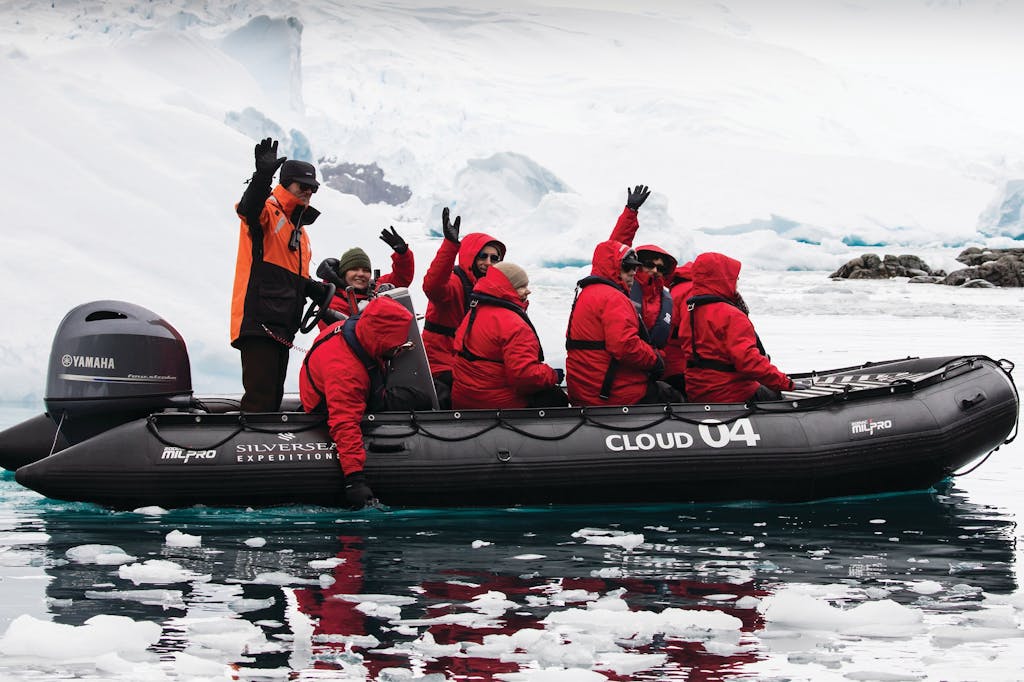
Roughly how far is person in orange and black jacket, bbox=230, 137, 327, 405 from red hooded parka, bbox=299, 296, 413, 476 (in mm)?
293

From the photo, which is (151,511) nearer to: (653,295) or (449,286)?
(449,286)

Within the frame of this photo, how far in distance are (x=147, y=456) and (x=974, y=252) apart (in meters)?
32.8

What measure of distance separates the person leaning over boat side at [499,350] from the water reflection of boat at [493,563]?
58cm

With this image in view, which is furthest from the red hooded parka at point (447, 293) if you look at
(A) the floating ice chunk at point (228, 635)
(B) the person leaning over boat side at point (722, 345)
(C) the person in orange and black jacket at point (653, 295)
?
(A) the floating ice chunk at point (228, 635)

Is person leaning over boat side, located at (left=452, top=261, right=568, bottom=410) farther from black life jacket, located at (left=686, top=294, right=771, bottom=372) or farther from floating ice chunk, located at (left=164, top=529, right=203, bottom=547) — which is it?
floating ice chunk, located at (left=164, top=529, right=203, bottom=547)

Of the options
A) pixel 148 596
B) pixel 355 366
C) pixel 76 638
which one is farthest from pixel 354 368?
pixel 76 638

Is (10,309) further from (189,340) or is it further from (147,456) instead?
(147,456)

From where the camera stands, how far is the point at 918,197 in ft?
145

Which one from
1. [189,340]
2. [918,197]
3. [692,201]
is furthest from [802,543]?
[918,197]

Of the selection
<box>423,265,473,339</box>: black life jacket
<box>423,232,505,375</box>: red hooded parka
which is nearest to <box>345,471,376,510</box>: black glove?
<box>423,232,505,375</box>: red hooded parka

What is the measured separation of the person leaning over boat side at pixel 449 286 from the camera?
646cm

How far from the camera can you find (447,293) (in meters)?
6.61

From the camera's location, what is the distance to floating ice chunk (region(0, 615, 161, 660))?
359 centimetres

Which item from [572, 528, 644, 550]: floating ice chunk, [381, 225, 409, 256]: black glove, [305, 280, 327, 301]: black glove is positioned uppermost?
[381, 225, 409, 256]: black glove
